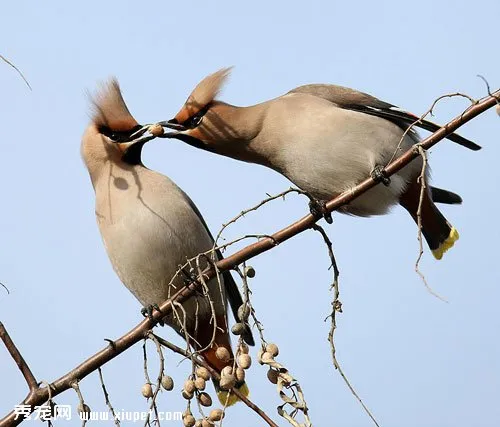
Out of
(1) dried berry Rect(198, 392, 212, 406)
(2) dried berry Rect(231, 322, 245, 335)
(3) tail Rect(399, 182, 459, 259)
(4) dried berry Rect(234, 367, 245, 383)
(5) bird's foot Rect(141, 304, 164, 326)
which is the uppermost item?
(2) dried berry Rect(231, 322, 245, 335)

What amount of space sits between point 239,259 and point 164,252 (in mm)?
1221

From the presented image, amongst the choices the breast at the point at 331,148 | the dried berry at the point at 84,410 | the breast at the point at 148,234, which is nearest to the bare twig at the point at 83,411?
the dried berry at the point at 84,410

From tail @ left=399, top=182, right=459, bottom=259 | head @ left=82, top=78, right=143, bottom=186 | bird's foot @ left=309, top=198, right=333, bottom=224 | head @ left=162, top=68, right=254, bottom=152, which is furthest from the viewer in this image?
tail @ left=399, top=182, right=459, bottom=259

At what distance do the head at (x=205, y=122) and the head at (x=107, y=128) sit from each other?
26 cm

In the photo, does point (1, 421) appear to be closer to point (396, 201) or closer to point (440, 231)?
point (396, 201)

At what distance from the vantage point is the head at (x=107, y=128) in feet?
15.4

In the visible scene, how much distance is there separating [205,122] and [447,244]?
4.95 ft

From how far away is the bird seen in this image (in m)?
4.18

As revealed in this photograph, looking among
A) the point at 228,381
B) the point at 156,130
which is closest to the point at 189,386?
the point at 228,381

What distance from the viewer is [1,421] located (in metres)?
2.70

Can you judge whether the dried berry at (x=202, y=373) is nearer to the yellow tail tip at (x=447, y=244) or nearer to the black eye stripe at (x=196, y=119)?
the black eye stripe at (x=196, y=119)

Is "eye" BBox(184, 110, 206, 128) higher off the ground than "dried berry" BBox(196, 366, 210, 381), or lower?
higher

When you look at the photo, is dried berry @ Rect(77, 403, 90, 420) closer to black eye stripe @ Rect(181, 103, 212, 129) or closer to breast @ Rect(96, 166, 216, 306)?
breast @ Rect(96, 166, 216, 306)

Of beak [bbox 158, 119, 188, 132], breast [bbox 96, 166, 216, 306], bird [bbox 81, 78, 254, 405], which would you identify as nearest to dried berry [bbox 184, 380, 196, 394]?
bird [bbox 81, 78, 254, 405]
